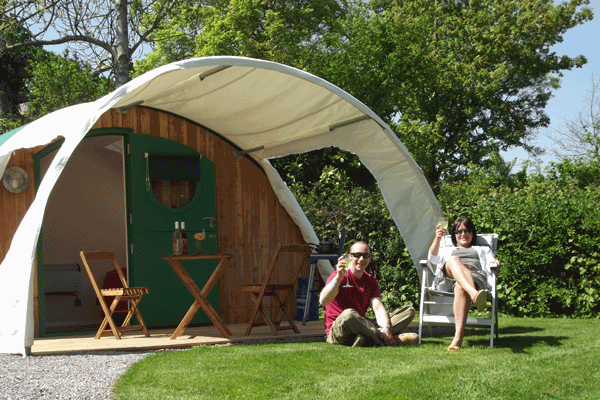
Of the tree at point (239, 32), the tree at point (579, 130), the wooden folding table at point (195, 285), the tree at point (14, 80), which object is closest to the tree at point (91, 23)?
the tree at point (239, 32)

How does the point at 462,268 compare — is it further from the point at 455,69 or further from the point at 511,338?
the point at 455,69

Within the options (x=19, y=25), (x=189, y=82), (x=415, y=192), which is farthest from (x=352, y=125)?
(x=19, y=25)

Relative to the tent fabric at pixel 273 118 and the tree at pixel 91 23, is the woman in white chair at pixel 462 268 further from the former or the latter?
the tree at pixel 91 23

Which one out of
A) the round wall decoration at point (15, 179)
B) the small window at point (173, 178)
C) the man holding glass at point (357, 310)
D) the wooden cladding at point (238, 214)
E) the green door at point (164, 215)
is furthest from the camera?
the wooden cladding at point (238, 214)

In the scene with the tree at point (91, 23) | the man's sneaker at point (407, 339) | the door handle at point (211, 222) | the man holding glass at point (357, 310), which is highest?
the tree at point (91, 23)

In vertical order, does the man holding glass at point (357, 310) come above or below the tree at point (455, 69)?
below

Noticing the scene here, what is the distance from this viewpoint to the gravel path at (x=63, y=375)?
3709mm

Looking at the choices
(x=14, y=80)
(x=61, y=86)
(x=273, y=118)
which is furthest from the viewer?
(x=14, y=80)

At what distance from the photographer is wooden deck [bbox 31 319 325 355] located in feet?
18.4

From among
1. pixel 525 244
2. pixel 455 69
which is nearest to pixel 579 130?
pixel 455 69

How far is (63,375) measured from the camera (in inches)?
168

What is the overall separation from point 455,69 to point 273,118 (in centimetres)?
1543

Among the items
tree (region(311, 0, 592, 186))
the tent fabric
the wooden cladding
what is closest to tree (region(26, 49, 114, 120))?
tree (region(311, 0, 592, 186))

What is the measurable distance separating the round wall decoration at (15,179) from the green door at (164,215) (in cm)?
103
